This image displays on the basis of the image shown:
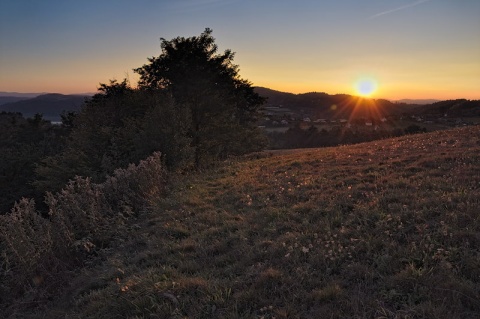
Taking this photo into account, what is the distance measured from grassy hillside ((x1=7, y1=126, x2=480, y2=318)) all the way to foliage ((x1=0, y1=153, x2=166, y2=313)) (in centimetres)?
36

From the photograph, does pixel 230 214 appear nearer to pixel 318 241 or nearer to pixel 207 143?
pixel 318 241

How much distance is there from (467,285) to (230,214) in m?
4.70

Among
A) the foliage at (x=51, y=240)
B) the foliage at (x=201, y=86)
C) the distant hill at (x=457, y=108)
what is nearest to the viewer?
the foliage at (x=51, y=240)

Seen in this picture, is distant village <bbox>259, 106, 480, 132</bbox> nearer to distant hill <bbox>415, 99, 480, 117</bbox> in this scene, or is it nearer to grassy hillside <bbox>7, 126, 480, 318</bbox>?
distant hill <bbox>415, 99, 480, 117</bbox>

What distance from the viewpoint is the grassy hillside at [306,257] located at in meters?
3.67

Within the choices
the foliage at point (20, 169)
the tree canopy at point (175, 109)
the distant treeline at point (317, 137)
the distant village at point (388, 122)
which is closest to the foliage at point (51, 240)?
the tree canopy at point (175, 109)

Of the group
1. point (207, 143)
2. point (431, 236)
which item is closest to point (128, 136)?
point (207, 143)

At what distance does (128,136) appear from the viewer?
21656 mm

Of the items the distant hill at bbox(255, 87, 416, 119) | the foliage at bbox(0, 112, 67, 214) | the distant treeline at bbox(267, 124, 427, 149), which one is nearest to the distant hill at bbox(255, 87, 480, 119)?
the distant hill at bbox(255, 87, 416, 119)

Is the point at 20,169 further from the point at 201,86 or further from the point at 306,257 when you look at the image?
the point at 306,257

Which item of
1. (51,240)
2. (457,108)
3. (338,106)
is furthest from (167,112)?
(338,106)

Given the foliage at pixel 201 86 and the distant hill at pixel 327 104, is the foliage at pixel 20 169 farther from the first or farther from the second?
the distant hill at pixel 327 104

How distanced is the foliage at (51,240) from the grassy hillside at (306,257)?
1.19ft

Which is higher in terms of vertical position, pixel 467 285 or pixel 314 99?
pixel 314 99
